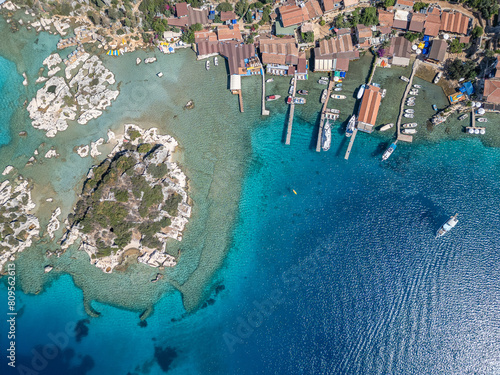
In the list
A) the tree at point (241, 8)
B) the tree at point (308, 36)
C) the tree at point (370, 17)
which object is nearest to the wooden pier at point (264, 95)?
the tree at point (308, 36)

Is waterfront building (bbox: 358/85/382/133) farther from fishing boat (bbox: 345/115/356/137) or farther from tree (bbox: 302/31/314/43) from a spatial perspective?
tree (bbox: 302/31/314/43)

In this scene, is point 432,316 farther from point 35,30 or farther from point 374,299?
point 35,30

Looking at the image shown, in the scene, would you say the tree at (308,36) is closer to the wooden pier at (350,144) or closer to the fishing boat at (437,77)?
the wooden pier at (350,144)

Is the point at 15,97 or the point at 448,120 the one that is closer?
the point at 448,120

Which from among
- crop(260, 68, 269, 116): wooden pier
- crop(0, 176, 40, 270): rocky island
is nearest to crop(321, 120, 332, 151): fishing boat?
crop(260, 68, 269, 116): wooden pier

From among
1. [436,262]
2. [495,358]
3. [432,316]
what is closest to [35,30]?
[436,262]

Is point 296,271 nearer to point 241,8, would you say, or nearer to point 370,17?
point 370,17
